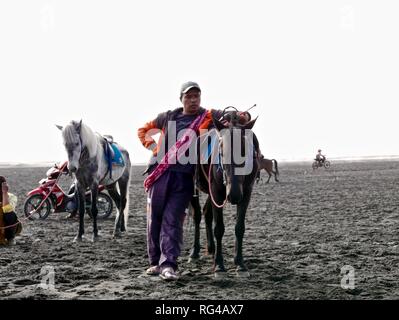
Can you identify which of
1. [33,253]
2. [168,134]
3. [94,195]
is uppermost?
[168,134]

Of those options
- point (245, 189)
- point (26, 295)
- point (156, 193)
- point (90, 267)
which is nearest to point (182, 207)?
point (156, 193)

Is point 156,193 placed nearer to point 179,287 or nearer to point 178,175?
point 178,175

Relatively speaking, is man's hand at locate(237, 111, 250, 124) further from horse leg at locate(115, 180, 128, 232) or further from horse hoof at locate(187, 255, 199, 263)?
horse leg at locate(115, 180, 128, 232)

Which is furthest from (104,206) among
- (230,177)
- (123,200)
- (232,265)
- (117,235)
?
(230,177)

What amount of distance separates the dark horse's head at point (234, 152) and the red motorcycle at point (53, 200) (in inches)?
273

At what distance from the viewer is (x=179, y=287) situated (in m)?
5.30

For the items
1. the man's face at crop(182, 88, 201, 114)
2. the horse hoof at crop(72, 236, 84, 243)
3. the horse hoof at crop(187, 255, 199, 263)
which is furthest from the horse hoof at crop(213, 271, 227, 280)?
the horse hoof at crop(72, 236, 84, 243)

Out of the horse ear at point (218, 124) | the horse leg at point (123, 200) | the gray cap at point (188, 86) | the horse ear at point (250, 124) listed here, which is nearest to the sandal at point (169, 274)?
the horse ear at point (218, 124)

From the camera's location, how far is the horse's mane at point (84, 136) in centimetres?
827

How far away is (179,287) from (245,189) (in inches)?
57.8

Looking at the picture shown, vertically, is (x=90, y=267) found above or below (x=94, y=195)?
below

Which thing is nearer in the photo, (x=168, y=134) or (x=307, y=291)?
(x=307, y=291)

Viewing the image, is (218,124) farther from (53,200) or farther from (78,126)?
(53,200)

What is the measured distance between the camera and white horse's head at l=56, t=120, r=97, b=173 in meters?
8.25
